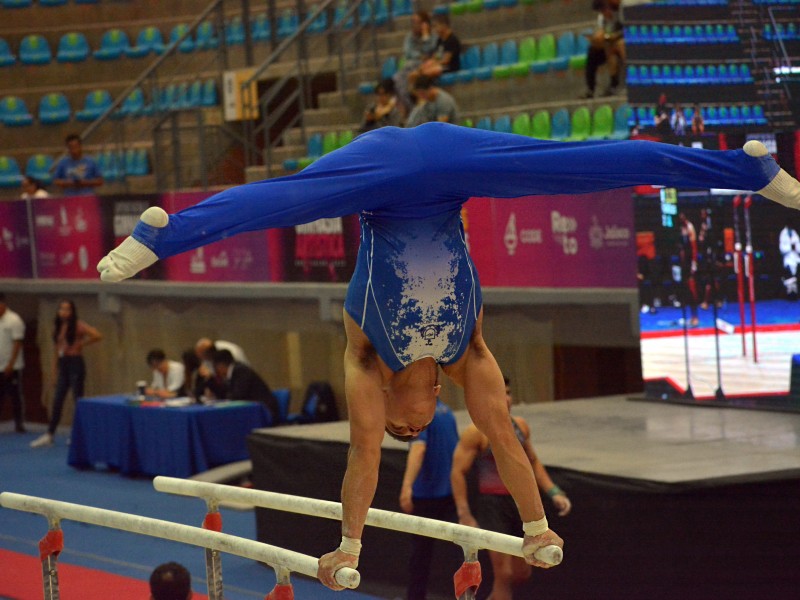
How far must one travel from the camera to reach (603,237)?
835 cm

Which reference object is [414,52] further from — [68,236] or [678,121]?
[68,236]

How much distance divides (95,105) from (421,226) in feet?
48.7

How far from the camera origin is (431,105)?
32.9 ft

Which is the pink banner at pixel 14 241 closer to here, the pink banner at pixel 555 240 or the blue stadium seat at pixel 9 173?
the blue stadium seat at pixel 9 173

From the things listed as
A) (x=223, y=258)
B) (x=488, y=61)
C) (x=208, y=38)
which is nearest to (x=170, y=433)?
(x=223, y=258)

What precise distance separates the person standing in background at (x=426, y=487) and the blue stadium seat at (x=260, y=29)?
9428 millimetres

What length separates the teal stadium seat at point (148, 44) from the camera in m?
17.6

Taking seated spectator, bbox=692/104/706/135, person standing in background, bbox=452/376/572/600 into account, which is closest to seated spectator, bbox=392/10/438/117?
seated spectator, bbox=692/104/706/135

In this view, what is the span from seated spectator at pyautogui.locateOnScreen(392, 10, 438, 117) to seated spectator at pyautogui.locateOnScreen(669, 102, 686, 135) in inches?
155

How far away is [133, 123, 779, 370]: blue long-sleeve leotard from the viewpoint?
10.5 ft

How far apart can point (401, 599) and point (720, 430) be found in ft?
6.82

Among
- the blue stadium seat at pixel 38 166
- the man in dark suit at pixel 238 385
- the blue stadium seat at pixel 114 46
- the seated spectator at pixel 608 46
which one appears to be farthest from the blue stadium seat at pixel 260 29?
the seated spectator at pixel 608 46

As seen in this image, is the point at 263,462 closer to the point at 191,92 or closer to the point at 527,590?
the point at 527,590

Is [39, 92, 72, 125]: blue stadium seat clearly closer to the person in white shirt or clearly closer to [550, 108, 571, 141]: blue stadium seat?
[550, 108, 571, 141]: blue stadium seat
